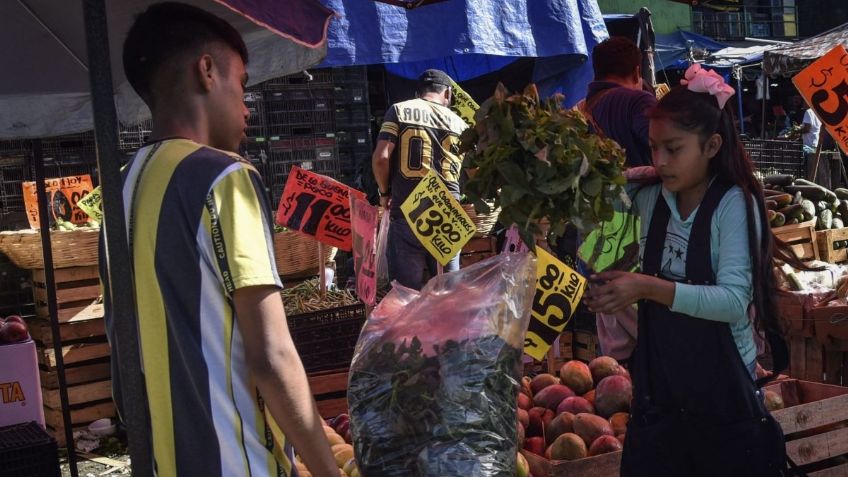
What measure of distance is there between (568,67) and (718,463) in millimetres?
5577

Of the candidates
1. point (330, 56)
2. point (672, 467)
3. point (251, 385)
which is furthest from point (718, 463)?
point (330, 56)

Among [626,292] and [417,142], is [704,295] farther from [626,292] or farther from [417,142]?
[417,142]

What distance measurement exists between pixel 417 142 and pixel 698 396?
3.57 metres

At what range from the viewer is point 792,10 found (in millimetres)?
24641

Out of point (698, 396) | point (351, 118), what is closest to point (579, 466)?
point (698, 396)

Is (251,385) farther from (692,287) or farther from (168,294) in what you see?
(692,287)

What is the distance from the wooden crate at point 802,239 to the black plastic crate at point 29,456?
581 centimetres

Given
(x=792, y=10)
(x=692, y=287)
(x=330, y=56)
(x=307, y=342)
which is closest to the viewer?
(x=692, y=287)

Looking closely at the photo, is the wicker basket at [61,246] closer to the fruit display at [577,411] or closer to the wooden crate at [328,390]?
the wooden crate at [328,390]

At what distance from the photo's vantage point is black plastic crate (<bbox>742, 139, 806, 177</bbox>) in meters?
10.7

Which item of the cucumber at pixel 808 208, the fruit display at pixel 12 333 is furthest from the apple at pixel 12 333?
the cucumber at pixel 808 208

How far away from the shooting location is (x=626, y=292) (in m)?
2.42

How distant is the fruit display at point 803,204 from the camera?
24.1 feet

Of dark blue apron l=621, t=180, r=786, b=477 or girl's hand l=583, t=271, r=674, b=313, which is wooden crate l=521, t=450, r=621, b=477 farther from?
girl's hand l=583, t=271, r=674, b=313
